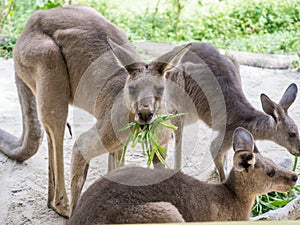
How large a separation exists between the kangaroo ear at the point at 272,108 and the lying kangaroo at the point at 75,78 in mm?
Answer: 900

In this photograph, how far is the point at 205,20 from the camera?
7098mm

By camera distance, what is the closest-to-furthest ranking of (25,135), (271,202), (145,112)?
(145,112) → (271,202) → (25,135)

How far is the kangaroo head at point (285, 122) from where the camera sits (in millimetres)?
3740

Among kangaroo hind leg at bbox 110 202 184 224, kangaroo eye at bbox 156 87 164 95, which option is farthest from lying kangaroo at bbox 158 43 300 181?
kangaroo hind leg at bbox 110 202 184 224

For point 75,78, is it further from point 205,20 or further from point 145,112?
point 205,20

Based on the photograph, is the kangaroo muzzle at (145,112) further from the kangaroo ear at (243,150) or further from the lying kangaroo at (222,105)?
the lying kangaroo at (222,105)

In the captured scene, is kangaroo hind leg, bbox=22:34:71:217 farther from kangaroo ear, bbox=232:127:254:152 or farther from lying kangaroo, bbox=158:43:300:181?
kangaroo ear, bbox=232:127:254:152

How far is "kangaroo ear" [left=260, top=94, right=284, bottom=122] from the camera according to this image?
370cm

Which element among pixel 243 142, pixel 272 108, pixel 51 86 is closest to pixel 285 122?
pixel 272 108

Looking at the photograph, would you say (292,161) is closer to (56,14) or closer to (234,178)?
(234,178)

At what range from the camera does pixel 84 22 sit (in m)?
3.53

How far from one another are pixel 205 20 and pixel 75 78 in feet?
12.8

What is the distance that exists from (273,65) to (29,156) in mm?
2769

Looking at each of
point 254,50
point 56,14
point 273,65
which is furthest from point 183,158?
point 254,50
